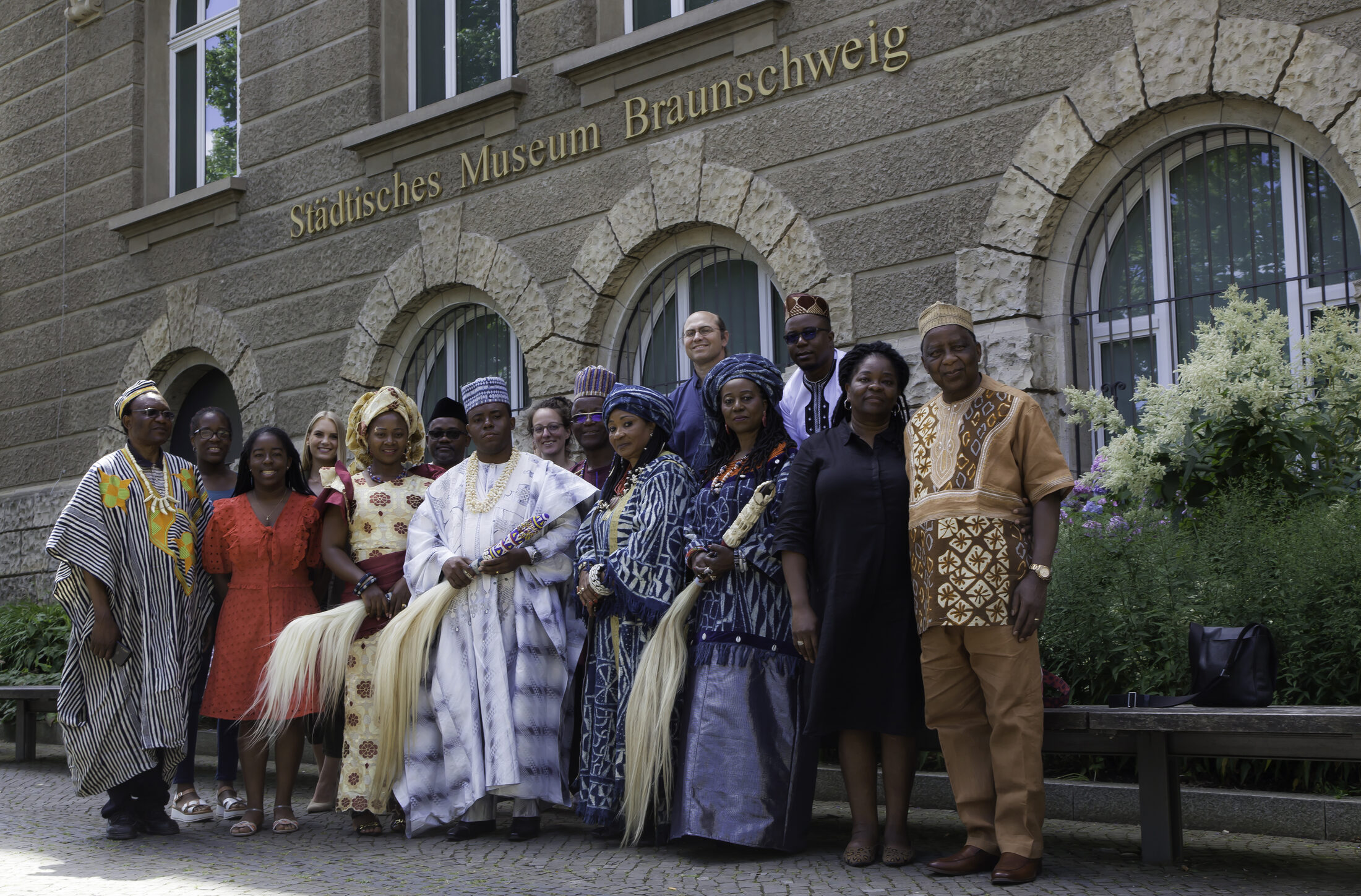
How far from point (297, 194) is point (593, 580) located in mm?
7736

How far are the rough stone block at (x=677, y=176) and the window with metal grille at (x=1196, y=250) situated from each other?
2.76 m

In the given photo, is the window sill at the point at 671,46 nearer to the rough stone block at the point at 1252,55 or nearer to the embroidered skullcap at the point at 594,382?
the rough stone block at the point at 1252,55

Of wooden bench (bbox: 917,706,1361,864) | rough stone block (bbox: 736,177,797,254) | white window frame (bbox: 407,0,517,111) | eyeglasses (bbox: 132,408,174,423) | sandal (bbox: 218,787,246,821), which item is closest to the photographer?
wooden bench (bbox: 917,706,1361,864)

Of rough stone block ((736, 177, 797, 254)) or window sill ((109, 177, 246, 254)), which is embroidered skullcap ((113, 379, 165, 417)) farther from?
window sill ((109, 177, 246, 254))

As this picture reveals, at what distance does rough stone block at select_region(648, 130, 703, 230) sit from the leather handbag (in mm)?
5583

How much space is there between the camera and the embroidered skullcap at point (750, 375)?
568 centimetres

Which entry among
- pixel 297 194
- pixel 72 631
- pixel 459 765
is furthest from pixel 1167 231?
pixel 297 194

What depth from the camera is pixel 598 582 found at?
5.80 meters

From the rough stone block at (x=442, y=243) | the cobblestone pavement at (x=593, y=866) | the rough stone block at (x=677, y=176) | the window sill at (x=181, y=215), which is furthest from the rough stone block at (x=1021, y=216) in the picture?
the window sill at (x=181, y=215)

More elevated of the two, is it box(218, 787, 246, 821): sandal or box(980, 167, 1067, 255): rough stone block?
box(980, 167, 1067, 255): rough stone block

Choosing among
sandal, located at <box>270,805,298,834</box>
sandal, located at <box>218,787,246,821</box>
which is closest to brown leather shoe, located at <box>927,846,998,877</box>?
sandal, located at <box>270,805,298,834</box>

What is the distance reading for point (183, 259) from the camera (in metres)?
13.4

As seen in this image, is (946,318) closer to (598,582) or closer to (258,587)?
(598,582)

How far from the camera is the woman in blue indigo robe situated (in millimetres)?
5719
